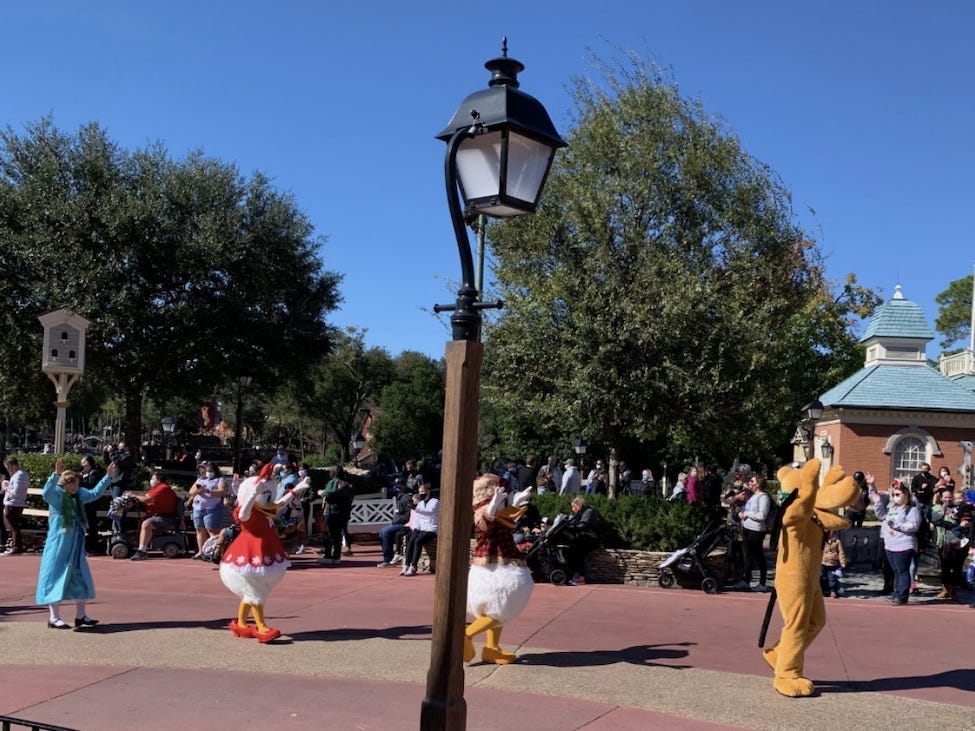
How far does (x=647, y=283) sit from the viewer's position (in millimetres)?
15664

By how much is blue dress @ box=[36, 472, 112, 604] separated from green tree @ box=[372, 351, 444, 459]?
3698cm

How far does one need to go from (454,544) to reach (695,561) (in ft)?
32.9

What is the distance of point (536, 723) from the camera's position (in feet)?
21.5

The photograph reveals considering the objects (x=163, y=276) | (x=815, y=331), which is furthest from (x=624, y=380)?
(x=815, y=331)

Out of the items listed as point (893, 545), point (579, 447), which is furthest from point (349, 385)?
point (893, 545)

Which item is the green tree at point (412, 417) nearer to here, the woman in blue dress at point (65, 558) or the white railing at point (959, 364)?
the white railing at point (959, 364)

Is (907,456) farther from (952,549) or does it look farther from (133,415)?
(133,415)

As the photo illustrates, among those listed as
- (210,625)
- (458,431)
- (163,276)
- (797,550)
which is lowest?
(210,625)

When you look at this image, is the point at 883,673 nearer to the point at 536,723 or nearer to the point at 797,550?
the point at 797,550

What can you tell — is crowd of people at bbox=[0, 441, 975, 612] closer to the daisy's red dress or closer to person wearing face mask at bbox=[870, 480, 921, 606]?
person wearing face mask at bbox=[870, 480, 921, 606]

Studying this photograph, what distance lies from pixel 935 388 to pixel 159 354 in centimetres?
2375

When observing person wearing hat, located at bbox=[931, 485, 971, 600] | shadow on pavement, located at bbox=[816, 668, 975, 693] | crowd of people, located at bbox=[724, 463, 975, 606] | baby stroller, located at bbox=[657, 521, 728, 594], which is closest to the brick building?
crowd of people, located at bbox=[724, 463, 975, 606]

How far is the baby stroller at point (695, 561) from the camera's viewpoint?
1361cm

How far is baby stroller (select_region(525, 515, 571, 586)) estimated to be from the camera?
45.0ft
